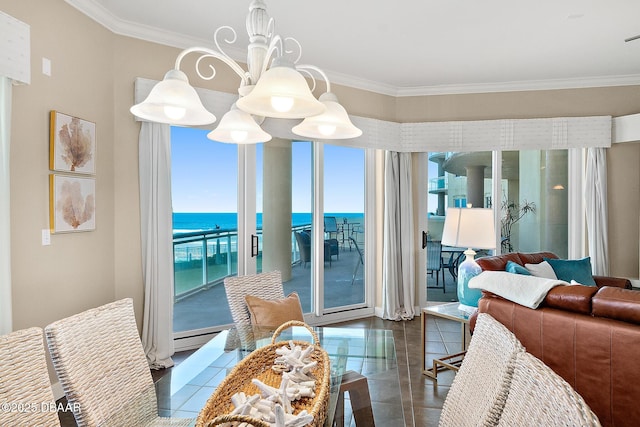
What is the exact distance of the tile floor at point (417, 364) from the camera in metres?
2.56

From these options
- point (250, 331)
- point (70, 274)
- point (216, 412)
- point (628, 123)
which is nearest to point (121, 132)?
point (70, 274)

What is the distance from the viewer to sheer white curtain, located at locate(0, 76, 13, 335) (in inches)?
83.8

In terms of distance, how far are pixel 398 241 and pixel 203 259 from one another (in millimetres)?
2337

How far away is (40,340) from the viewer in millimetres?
1284

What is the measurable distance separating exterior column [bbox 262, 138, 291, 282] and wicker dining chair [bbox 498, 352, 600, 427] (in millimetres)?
3377

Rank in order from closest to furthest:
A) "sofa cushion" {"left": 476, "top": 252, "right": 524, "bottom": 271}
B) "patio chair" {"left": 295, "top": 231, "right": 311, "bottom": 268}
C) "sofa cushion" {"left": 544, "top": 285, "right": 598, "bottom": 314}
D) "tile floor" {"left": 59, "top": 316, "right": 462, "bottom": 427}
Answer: "sofa cushion" {"left": 544, "top": 285, "right": 598, "bottom": 314}, "tile floor" {"left": 59, "top": 316, "right": 462, "bottom": 427}, "sofa cushion" {"left": 476, "top": 252, "right": 524, "bottom": 271}, "patio chair" {"left": 295, "top": 231, "right": 311, "bottom": 268}

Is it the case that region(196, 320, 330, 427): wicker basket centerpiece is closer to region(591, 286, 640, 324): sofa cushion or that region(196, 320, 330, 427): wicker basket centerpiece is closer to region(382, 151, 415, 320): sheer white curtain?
region(591, 286, 640, 324): sofa cushion

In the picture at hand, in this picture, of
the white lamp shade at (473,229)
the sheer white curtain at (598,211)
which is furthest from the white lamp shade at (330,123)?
the sheer white curtain at (598,211)

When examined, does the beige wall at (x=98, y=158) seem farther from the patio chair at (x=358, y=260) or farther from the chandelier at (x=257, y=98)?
the patio chair at (x=358, y=260)

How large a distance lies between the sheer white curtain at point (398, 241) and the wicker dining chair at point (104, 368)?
3.40 meters

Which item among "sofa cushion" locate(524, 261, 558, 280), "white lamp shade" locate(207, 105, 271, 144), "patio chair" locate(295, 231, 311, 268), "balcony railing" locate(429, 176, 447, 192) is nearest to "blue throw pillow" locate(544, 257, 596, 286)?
"sofa cushion" locate(524, 261, 558, 280)

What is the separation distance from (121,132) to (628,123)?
5.35m

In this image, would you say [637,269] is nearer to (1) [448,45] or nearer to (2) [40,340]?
(1) [448,45]

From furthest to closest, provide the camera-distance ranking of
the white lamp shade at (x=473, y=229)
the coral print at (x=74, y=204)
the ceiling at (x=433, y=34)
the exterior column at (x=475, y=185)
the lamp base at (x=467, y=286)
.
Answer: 1. the exterior column at (x=475, y=185)
2. the white lamp shade at (x=473, y=229)
3. the lamp base at (x=467, y=286)
4. the ceiling at (x=433, y=34)
5. the coral print at (x=74, y=204)
